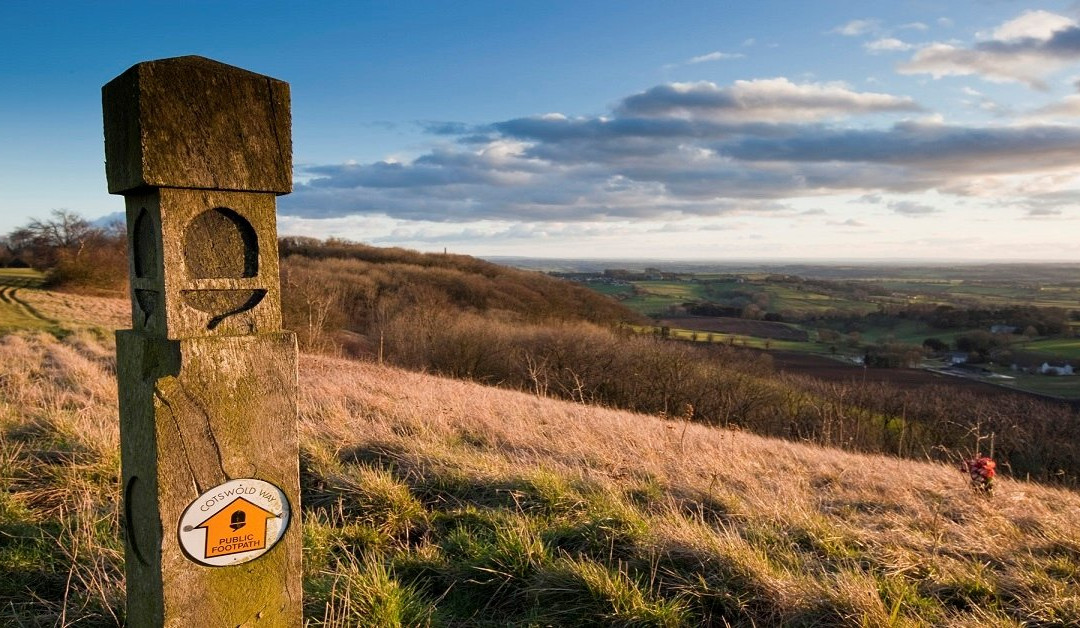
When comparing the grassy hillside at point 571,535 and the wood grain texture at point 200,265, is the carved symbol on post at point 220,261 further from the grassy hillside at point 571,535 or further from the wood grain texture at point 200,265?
the grassy hillside at point 571,535

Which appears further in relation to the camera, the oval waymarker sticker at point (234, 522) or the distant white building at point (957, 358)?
the distant white building at point (957, 358)

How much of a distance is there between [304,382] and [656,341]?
26.3m

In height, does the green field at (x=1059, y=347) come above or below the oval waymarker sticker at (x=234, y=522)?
below

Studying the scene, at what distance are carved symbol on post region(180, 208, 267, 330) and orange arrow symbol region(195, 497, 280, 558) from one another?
532 millimetres

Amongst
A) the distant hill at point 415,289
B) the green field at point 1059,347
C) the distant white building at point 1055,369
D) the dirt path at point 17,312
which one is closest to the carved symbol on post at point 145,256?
the dirt path at point 17,312

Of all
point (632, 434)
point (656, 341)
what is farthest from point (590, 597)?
point (656, 341)

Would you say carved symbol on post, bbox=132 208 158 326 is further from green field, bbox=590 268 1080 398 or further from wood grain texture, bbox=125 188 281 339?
green field, bbox=590 268 1080 398

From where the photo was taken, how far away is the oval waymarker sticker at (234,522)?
1.73 meters

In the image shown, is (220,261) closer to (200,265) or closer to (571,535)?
(200,265)

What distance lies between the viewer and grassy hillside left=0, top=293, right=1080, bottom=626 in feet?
9.16

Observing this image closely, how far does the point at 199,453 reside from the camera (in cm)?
172

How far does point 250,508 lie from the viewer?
1.82m

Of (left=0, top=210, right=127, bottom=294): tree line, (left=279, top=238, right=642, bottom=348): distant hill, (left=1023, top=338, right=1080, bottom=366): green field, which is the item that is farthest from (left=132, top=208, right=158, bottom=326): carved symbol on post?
(left=1023, top=338, right=1080, bottom=366): green field

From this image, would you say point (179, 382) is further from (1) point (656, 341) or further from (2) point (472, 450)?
(1) point (656, 341)
